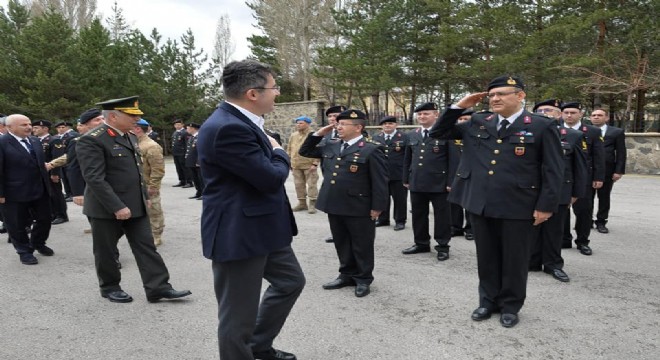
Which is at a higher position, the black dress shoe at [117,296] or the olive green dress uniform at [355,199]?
the olive green dress uniform at [355,199]

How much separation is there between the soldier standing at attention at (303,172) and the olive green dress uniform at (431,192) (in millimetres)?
2999

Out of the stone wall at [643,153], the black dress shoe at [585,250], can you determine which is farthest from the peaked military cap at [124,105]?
the stone wall at [643,153]

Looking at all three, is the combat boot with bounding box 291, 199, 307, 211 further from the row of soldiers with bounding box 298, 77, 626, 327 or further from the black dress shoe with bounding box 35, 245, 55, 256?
the black dress shoe with bounding box 35, 245, 55, 256

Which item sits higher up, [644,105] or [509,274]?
[644,105]

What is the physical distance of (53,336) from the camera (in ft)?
11.5

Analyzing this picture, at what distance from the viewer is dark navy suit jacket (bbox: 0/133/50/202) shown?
5641 millimetres

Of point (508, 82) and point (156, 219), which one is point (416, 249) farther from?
point (156, 219)

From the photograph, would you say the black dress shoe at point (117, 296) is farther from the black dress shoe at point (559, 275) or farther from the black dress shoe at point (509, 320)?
the black dress shoe at point (559, 275)

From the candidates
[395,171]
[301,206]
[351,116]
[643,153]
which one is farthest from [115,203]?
[643,153]

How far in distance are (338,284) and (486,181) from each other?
179 centimetres

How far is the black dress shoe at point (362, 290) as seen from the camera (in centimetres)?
426

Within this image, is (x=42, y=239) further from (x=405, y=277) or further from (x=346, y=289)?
(x=405, y=277)

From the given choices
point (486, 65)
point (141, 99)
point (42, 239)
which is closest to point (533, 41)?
point (486, 65)

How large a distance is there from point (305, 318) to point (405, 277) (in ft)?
4.82
